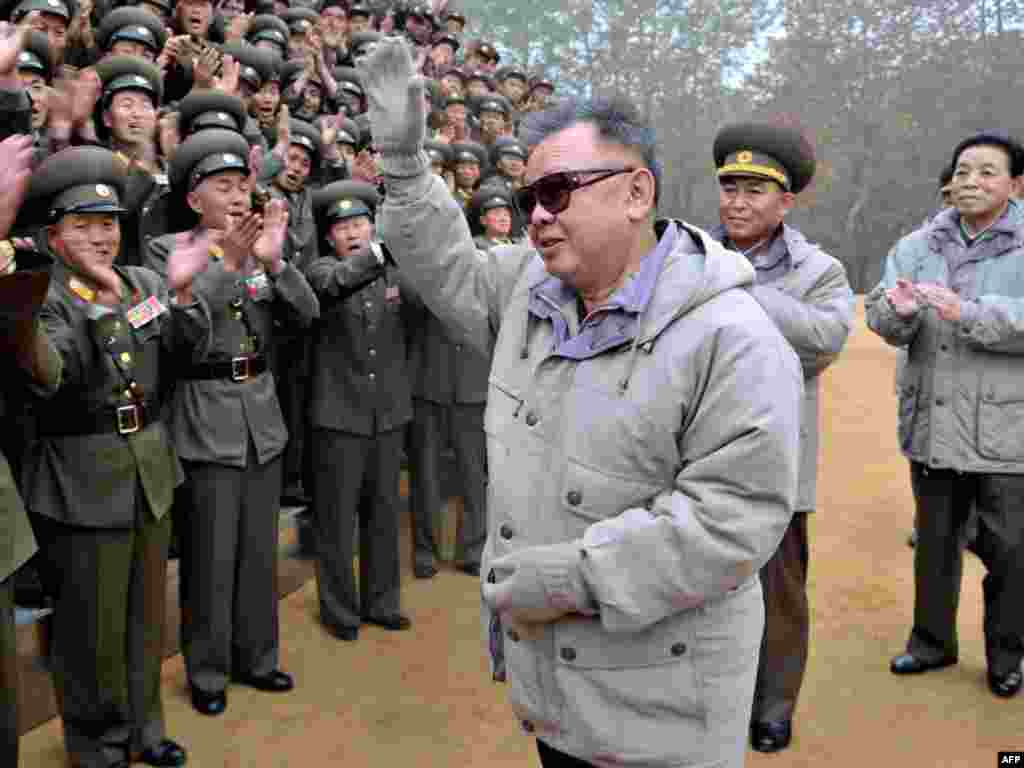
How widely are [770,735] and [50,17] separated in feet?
15.8

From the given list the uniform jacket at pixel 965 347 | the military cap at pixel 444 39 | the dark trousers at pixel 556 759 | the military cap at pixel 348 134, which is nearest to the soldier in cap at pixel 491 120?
the military cap at pixel 444 39

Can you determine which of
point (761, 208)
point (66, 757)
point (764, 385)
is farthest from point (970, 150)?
point (66, 757)

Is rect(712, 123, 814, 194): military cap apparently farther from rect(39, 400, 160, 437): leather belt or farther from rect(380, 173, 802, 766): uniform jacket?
rect(39, 400, 160, 437): leather belt

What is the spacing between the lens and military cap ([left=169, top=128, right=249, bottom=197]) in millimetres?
3598

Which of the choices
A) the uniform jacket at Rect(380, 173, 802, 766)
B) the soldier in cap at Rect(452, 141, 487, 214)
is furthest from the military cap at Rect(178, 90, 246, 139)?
the uniform jacket at Rect(380, 173, 802, 766)

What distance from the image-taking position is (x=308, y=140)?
5203mm

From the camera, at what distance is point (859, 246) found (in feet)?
80.0

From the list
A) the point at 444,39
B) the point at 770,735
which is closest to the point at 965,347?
the point at 770,735

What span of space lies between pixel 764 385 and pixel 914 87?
2539 centimetres

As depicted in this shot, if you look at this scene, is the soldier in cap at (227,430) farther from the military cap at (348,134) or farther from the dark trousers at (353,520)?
the military cap at (348,134)

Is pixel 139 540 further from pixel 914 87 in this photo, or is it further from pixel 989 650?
pixel 914 87

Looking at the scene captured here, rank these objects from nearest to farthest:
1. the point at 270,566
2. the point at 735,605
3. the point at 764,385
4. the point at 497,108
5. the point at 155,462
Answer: the point at 764,385 < the point at 735,605 < the point at 155,462 < the point at 270,566 < the point at 497,108

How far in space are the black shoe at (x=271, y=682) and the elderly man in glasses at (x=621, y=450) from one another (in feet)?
7.40

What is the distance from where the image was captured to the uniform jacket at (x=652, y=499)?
64.3 inches
